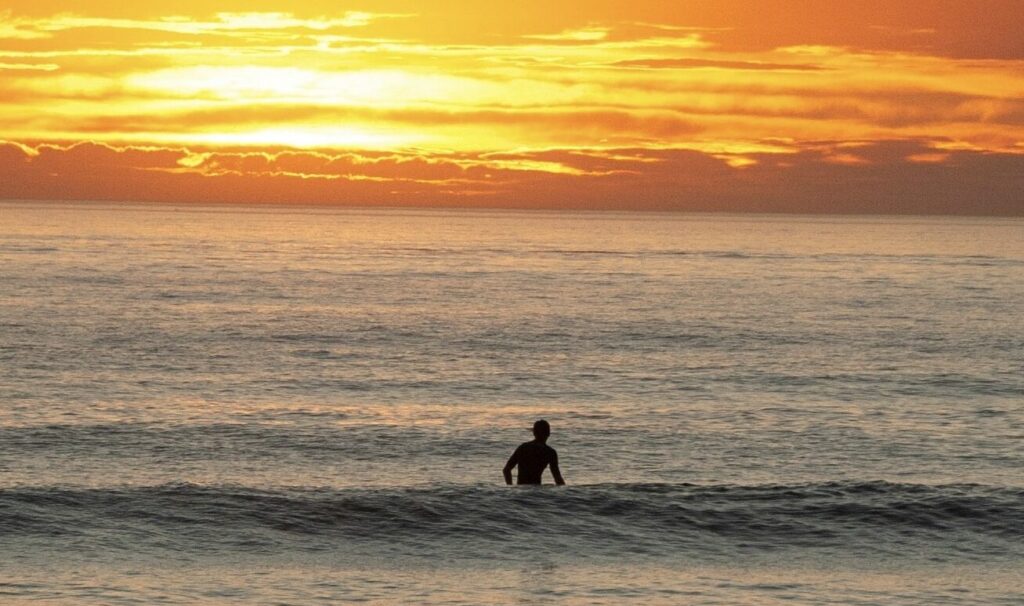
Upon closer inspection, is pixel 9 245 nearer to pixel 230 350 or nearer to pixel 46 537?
pixel 230 350

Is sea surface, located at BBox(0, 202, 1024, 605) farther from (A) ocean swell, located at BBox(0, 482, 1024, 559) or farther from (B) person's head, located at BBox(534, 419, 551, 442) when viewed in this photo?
(B) person's head, located at BBox(534, 419, 551, 442)

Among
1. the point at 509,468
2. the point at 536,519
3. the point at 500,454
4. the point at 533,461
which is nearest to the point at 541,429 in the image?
the point at 509,468

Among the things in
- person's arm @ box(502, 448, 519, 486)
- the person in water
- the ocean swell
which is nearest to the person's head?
the person in water

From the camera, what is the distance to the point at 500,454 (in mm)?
27625

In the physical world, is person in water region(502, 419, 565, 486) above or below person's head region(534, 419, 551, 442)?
below

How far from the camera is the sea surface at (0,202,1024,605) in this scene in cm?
1698

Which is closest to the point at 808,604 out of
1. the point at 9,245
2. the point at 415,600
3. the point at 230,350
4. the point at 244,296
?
the point at 415,600

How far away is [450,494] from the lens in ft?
69.6

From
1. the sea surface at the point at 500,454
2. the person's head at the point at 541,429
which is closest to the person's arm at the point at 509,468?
the sea surface at the point at 500,454

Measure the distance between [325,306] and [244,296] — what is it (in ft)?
26.3

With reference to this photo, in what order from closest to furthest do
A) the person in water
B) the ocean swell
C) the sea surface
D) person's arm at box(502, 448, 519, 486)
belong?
the sea surface, the ocean swell, person's arm at box(502, 448, 519, 486), the person in water

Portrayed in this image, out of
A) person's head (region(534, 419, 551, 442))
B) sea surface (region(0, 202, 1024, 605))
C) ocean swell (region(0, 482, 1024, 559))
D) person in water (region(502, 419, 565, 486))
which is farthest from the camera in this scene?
person in water (region(502, 419, 565, 486))

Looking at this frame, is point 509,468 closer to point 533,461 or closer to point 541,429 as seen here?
point 533,461

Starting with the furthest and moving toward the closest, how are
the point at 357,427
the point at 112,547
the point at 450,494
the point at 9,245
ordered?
the point at 9,245, the point at 357,427, the point at 450,494, the point at 112,547
